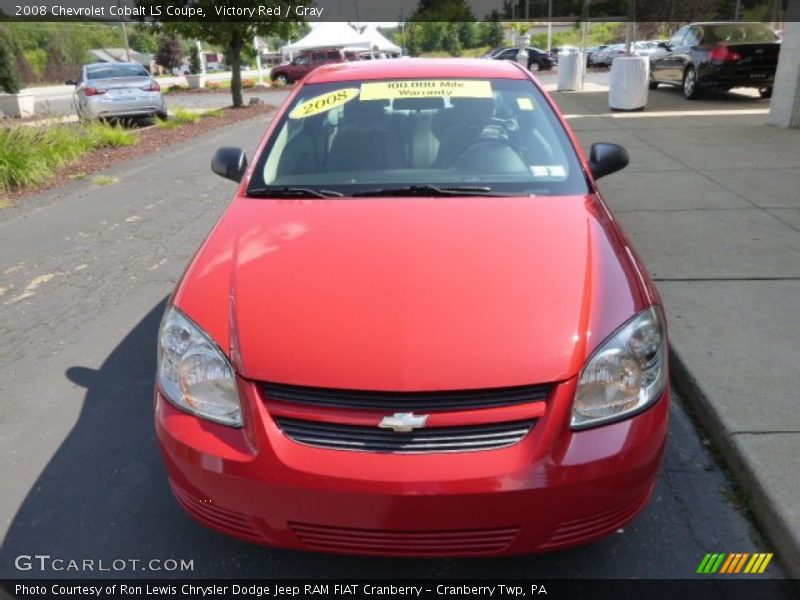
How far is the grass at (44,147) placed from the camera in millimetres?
8969

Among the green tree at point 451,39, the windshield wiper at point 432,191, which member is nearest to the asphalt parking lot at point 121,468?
the windshield wiper at point 432,191

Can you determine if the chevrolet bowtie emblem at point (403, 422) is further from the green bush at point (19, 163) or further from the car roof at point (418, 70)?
the green bush at point (19, 163)

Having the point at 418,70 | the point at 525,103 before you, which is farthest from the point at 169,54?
the point at 525,103

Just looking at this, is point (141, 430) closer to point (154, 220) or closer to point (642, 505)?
point (642, 505)

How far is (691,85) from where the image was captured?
15672mm

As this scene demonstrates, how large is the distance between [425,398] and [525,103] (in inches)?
88.9

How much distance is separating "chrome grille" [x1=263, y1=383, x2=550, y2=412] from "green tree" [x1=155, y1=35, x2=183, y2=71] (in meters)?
70.7

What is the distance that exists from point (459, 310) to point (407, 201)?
0.95 m

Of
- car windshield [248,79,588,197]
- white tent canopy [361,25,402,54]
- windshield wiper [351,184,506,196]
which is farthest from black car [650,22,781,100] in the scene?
white tent canopy [361,25,402,54]

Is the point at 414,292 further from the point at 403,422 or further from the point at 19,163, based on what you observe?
the point at 19,163

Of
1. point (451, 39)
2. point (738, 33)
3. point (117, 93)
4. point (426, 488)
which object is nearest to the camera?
point (426, 488)

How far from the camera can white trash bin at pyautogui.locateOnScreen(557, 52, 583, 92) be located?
2056 cm

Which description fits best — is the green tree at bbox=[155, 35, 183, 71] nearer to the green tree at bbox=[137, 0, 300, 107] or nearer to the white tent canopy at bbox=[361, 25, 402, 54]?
the white tent canopy at bbox=[361, 25, 402, 54]

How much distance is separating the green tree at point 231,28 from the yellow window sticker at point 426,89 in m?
16.2
